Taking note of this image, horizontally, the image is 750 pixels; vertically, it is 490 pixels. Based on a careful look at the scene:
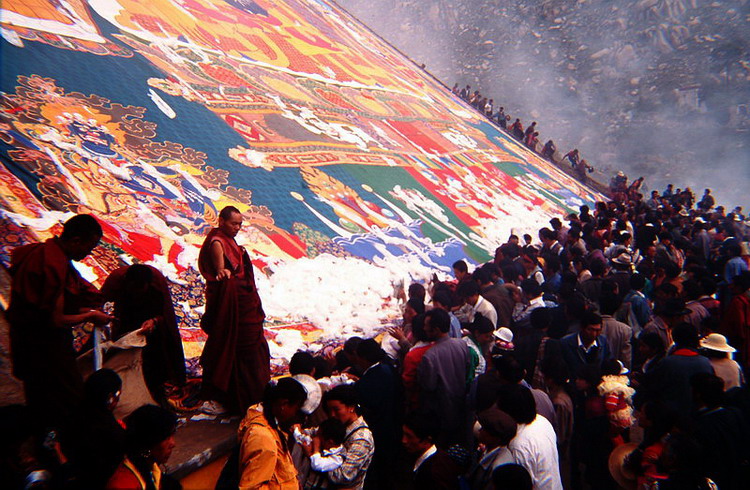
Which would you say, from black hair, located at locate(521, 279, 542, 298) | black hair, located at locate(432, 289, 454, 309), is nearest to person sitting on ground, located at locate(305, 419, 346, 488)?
black hair, located at locate(432, 289, 454, 309)

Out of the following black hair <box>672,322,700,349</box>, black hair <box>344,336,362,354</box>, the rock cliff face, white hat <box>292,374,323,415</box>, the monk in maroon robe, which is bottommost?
the monk in maroon robe

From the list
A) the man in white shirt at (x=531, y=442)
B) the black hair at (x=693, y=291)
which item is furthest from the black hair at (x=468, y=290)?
the black hair at (x=693, y=291)

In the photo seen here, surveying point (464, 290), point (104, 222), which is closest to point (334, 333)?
point (464, 290)

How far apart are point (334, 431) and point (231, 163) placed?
3.93 meters

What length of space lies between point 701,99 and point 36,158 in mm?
25168

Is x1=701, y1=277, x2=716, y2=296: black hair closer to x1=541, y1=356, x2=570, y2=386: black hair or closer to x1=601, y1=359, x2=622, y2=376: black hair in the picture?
x1=601, y1=359, x2=622, y2=376: black hair

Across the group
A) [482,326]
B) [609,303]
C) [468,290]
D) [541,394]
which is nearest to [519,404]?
[541,394]

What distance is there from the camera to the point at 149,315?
2.69 meters

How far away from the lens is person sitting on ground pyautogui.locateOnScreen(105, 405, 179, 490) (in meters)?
1.61

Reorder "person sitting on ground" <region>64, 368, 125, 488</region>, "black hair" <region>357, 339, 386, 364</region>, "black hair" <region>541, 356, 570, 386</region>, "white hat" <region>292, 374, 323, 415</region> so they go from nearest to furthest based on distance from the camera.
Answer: "person sitting on ground" <region>64, 368, 125, 488</region>
"white hat" <region>292, 374, 323, 415</region>
"black hair" <region>357, 339, 386, 364</region>
"black hair" <region>541, 356, 570, 386</region>

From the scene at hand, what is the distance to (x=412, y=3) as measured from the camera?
30.7 metres

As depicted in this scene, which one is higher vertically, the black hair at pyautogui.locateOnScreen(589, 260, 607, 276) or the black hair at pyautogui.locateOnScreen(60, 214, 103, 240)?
the black hair at pyautogui.locateOnScreen(589, 260, 607, 276)

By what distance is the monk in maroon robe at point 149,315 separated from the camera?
8.63ft

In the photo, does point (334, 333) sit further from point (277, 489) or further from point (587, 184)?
point (587, 184)
